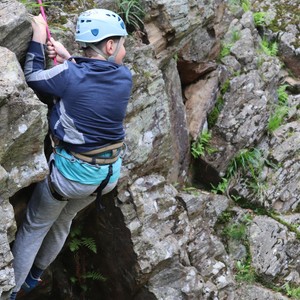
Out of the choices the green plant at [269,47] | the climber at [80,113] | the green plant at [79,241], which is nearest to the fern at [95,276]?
the green plant at [79,241]

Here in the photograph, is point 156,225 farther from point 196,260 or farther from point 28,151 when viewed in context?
point 28,151

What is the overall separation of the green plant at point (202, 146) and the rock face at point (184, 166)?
53 millimetres

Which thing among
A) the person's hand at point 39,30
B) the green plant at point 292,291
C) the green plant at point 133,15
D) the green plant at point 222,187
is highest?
the person's hand at point 39,30

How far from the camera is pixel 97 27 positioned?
18.2 feet

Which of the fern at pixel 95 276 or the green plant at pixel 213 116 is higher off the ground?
the green plant at pixel 213 116

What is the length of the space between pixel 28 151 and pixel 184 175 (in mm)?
4205

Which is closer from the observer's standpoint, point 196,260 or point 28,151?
point 28,151

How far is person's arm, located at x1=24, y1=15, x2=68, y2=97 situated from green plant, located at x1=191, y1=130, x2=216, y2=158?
4.36 metres

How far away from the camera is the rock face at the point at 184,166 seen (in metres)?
5.68

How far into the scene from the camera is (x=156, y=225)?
7.89 meters

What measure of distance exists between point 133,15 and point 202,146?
2.74 m

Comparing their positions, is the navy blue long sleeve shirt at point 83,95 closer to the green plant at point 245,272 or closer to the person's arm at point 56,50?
the person's arm at point 56,50

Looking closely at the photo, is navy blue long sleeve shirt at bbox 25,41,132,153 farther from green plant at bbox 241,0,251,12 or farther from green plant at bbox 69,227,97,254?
green plant at bbox 241,0,251,12

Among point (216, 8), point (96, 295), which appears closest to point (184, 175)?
point (96, 295)
